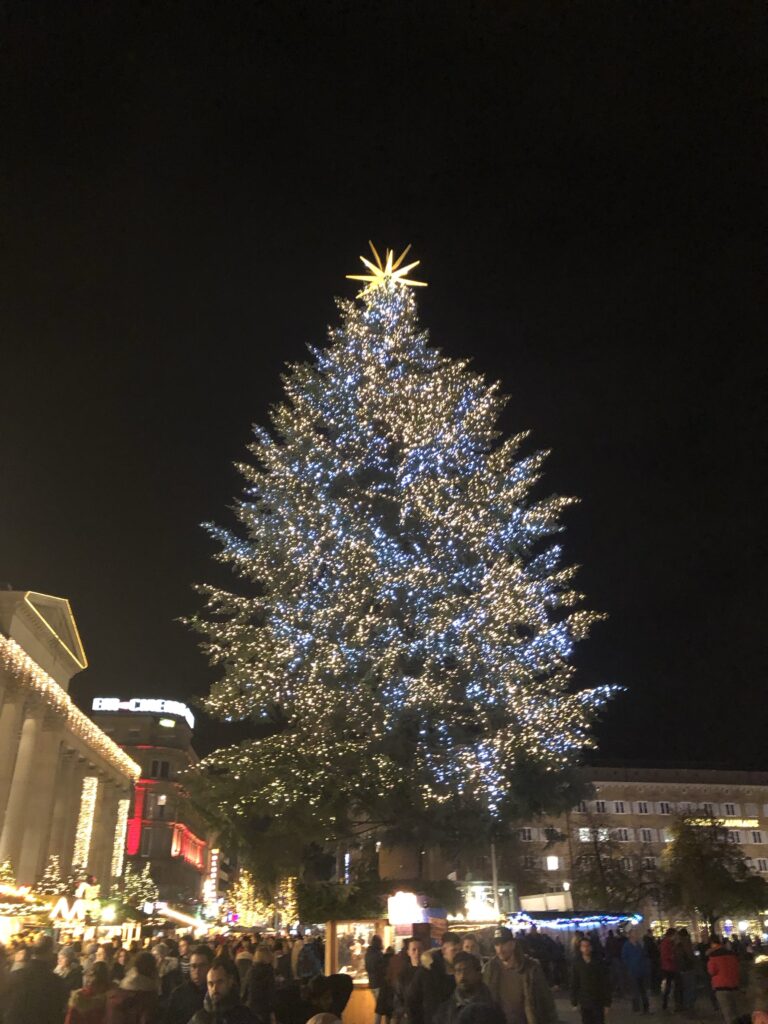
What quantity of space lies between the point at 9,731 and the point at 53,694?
500 centimetres

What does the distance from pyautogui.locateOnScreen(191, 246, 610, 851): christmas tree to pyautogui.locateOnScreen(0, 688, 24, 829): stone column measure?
1715 cm

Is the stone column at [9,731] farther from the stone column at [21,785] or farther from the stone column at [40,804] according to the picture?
the stone column at [40,804]

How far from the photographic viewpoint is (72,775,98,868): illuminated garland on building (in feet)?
172

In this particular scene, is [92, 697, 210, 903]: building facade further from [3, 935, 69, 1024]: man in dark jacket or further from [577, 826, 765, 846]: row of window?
[3, 935, 69, 1024]: man in dark jacket

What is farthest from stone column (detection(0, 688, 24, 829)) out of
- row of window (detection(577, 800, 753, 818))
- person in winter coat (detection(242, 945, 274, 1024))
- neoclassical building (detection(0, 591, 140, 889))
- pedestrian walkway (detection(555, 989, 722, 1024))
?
row of window (detection(577, 800, 753, 818))

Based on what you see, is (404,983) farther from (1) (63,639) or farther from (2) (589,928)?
(1) (63,639)

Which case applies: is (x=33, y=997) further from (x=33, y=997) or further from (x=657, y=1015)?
(x=657, y=1015)

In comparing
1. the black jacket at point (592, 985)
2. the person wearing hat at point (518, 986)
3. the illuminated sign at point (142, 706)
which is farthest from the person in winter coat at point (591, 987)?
the illuminated sign at point (142, 706)

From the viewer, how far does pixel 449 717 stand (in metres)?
22.3

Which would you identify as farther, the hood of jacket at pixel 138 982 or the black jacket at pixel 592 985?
the black jacket at pixel 592 985

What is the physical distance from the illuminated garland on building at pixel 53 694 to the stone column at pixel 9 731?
33.6 inches

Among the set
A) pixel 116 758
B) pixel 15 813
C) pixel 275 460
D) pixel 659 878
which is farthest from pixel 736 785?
pixel 275 460

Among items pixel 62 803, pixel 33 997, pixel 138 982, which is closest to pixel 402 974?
pixel 138 982

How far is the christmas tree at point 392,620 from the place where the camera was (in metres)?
20.9
